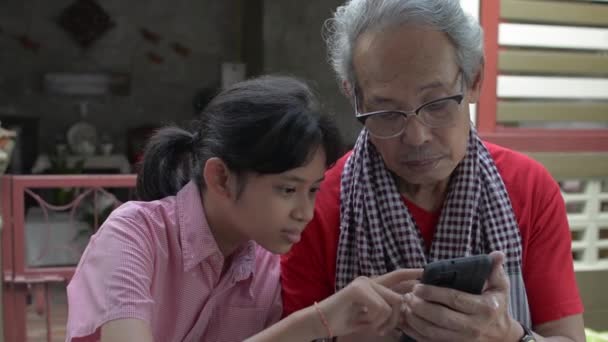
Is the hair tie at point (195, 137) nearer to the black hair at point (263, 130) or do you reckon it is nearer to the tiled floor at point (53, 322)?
the black hair at point (263, 130)

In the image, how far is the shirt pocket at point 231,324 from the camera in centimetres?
137

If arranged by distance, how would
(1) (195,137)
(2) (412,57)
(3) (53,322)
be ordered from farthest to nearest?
(3) (53,322)
(1) (195,137)
(2) (412,57)

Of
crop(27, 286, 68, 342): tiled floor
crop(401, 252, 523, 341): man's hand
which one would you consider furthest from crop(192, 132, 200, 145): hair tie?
crop(27, 286, 68, 342): tiled floor

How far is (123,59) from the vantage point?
8227mm

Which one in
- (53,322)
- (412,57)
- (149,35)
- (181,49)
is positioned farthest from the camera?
(181,49)

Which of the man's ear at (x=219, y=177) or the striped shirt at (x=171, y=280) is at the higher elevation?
the man's ear at (x=219, y=177)

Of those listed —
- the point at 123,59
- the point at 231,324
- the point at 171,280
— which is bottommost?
the point at 231,324

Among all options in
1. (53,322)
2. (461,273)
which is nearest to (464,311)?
(461,273)

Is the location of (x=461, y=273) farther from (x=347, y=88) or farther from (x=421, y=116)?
(x=347, y=88)

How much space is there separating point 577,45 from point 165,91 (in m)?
6.29

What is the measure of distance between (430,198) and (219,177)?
0.49 m

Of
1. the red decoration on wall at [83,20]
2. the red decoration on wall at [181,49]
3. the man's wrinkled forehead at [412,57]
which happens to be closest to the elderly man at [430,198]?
the man's wrinkled forehead at [412,57]

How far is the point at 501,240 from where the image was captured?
53.2 inches

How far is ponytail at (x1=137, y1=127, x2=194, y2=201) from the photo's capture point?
146 cm
